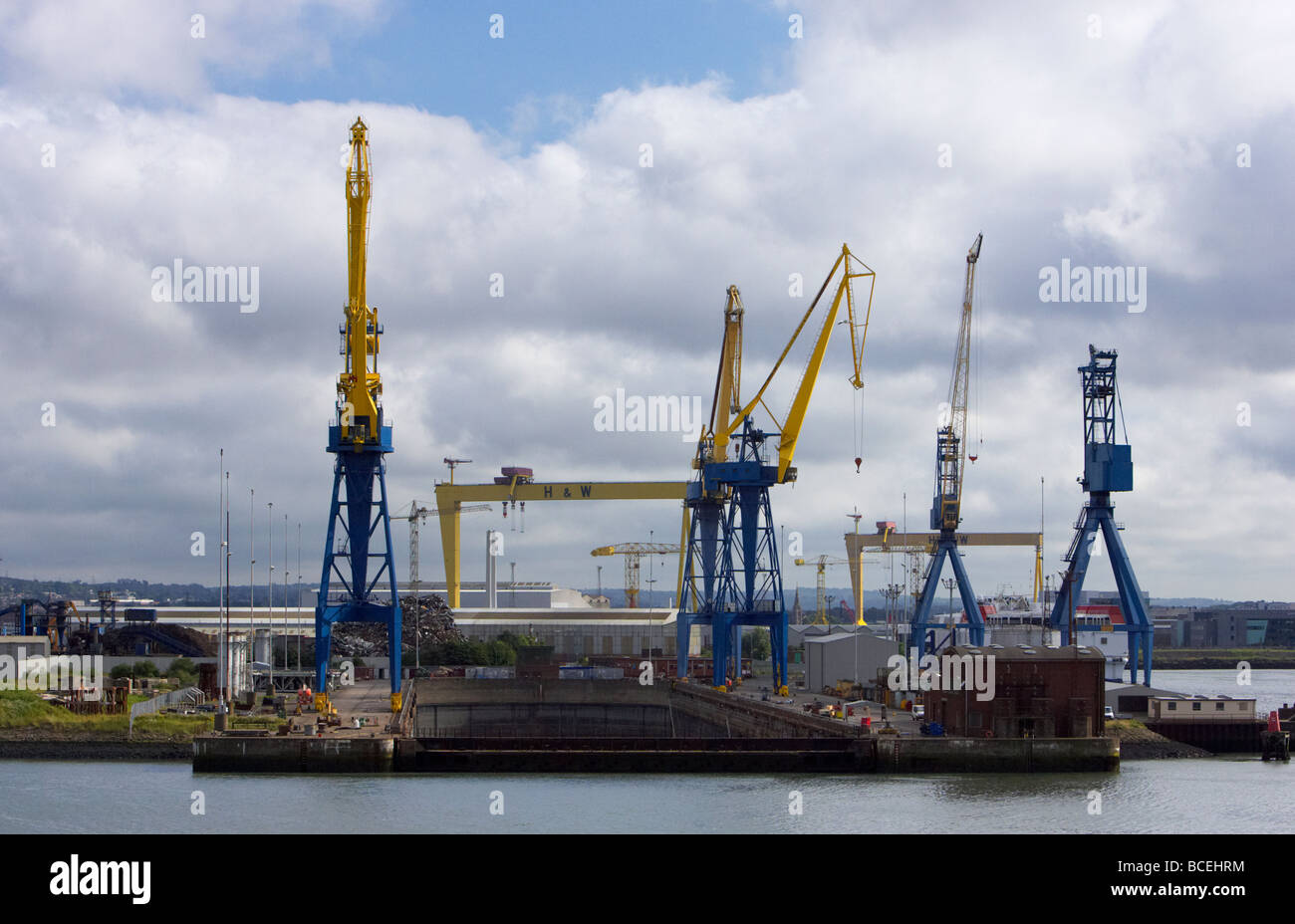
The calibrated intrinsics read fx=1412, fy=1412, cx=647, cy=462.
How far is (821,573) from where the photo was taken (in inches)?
7466

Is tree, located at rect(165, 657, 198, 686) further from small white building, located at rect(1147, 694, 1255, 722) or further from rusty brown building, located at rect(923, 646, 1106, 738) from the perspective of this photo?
small white building, located at rect(1147, 694, 1255, 722)

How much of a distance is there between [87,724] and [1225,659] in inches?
5652

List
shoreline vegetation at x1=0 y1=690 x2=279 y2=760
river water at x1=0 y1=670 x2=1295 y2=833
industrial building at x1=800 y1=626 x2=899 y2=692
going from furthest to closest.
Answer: industrial building at x1=800 y1=626 x2=899 y2=692 < shoreline vegetation at x1=0 y1=690 x2=279 y2=760 < river water at x1=0 y1=670 x2=1295 y2=833

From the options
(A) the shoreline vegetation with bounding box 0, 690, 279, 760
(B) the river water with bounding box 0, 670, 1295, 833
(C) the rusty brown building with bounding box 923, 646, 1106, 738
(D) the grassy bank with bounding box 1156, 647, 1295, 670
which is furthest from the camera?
(D) the grassy bank with bounding box 1156, 647, 1295, 670

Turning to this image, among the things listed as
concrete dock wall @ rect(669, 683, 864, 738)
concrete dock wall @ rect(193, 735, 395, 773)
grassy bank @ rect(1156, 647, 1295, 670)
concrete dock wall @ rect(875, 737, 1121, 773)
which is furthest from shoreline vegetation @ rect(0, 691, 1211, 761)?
grassy bank @ rect(1156, 647, 1295, 670)

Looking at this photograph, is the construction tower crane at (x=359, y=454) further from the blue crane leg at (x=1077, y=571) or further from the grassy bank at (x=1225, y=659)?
the grassy bank at (x=1225, y=659)

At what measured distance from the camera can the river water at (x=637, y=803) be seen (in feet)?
109

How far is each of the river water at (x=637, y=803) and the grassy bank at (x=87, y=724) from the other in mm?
2929

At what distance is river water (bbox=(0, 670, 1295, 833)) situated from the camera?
3322cm

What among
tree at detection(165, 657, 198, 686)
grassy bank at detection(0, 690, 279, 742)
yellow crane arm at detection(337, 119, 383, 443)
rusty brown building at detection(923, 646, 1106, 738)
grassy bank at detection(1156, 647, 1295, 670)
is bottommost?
grassy bank at detection(1156, 647, 1295, 670)

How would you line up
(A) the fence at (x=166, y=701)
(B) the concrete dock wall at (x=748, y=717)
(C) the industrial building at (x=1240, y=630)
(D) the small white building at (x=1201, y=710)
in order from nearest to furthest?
(B) the concrete dock wall at (x=748, y=717) → (A) the fence at (x=166, y=701) → (D) the small white building at (x=1201, y=710) → (C) the industrial building at (x=1240, y=630)

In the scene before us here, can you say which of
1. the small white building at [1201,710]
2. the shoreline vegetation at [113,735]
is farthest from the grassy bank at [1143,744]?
the small white building at [1201,710]

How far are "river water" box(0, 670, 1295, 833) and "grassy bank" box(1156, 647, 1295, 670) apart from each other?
393 ft
